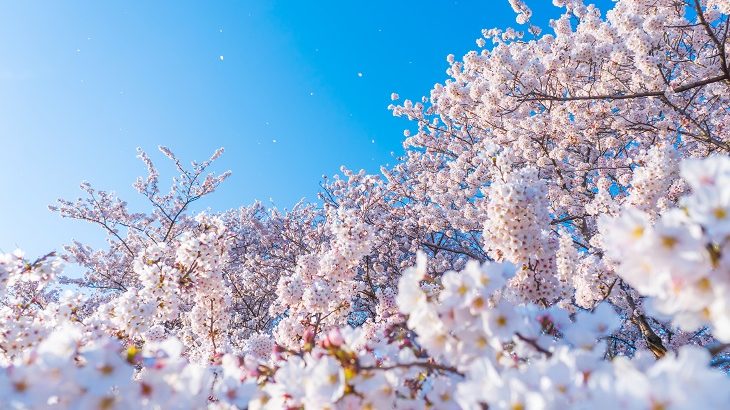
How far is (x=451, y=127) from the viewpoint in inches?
520

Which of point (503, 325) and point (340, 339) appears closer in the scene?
point (503, 325)

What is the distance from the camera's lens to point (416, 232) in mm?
12000

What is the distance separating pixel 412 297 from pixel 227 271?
12251 mm

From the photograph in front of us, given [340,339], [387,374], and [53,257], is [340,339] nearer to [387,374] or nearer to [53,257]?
[387,374]

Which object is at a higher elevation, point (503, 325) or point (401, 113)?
point (401, 113)

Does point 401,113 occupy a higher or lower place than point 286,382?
higher

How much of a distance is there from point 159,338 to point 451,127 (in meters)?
10.2

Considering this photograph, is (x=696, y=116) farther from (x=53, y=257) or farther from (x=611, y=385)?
(x=53, y=257)

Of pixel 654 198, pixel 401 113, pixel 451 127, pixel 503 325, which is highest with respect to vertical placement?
pixel 401 113

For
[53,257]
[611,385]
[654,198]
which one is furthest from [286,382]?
[654,198]

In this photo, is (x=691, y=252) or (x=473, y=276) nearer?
(x=691, y=252)

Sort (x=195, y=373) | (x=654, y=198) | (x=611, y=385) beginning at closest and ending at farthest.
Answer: (x=611, y=385) → (x=195, y=373) → (x=654, y=198)

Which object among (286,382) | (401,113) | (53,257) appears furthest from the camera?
(401,113)

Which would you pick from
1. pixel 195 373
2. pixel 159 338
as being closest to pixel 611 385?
pixel 195 373
